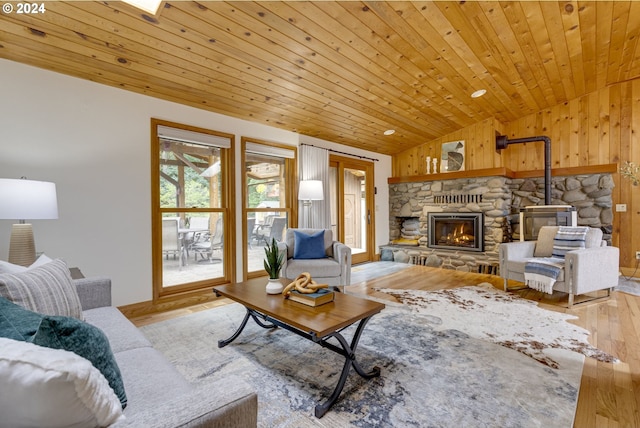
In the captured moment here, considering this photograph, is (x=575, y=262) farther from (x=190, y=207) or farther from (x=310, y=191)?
(x=190, y=207)

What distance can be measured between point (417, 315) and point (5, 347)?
9.69 feet

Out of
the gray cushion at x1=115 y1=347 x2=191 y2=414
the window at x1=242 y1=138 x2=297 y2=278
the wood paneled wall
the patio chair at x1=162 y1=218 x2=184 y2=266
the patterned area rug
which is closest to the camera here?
the gray cushion at x1=115 y1=347 x2=191 y2=414

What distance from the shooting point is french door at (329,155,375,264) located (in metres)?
5.48

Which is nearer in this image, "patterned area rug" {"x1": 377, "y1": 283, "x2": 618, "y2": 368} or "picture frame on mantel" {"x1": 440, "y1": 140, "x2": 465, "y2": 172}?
"patterned area rug" {"x1": 377, "y1": 283, "x2": 618, "y2": 368}

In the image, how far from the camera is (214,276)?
12.5 feet

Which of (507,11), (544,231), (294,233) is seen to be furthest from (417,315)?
(507,11)

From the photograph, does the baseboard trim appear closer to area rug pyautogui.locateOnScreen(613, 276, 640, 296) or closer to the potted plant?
the potted plant

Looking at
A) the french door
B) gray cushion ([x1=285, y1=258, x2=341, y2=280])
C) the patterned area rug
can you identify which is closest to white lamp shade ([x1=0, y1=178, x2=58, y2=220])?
gray cushion ([x1=285, y1=258, x2=341, y2=280])

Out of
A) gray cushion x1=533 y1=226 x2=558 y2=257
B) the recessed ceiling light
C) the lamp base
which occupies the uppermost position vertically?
the recessed ceiling light

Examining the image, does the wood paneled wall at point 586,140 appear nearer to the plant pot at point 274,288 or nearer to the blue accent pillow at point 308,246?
the blue accent pillow at point 308,246

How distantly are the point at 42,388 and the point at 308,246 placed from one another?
3.14 m

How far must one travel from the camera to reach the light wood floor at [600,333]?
1599mm

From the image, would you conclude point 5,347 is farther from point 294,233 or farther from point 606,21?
point 606,21

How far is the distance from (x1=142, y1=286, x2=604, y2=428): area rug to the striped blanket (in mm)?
1042
